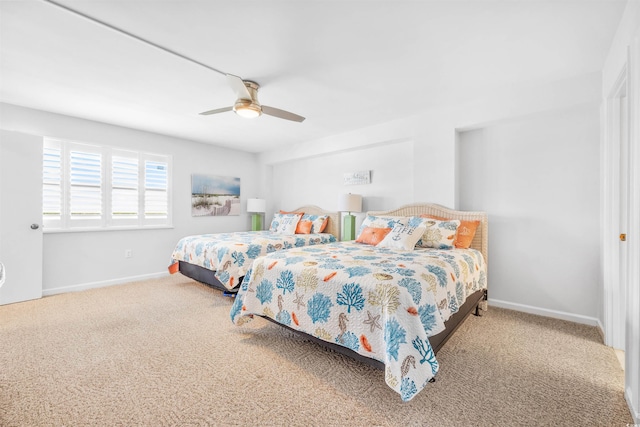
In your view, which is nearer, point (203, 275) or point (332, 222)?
point (203, 275)

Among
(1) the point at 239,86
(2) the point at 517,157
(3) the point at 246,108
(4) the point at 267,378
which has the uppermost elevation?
(1) the point at 239,86

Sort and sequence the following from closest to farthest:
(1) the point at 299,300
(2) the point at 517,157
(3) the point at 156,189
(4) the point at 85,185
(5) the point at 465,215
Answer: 1. (1) the point at 299,300
2. (2) the point at 517,157
3. (5) the point at 465,215
4. (4) the point at 85,185
5. (3) the point at 156,189

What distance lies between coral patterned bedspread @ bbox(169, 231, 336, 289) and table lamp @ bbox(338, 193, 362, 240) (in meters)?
0.58

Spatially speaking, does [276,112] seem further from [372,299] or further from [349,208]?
[372,299]

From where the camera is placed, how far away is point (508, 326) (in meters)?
2.79

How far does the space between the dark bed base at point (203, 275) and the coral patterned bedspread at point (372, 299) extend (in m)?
1.12

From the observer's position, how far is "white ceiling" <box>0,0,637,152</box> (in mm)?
1860

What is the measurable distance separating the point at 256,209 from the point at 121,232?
2.26 meters

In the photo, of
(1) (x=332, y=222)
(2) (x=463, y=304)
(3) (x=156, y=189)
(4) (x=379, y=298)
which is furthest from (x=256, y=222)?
(4) (x=379, y=298)

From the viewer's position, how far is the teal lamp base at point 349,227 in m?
4.46

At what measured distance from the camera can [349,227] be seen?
176 inches

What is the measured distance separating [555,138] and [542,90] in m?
0.52

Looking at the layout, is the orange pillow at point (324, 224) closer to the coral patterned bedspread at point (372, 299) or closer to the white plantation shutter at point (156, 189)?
the coral patterned bedspread at point (372, 299)

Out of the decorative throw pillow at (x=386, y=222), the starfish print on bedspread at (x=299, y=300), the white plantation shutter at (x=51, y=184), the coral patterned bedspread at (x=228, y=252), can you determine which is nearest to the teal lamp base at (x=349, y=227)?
the coral patterned bedspread at (x=228, y=252)
